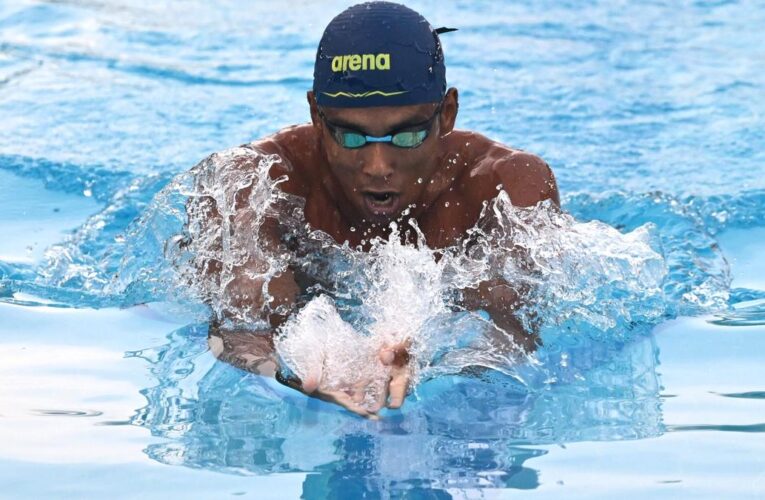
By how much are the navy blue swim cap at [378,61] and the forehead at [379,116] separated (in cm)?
2

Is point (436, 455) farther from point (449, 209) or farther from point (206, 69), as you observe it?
point (206, 69)

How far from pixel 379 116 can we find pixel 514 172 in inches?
24.5

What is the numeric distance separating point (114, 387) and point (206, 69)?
4.77m

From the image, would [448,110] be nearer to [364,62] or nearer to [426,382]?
[364,62]

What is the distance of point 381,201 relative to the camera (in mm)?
3795

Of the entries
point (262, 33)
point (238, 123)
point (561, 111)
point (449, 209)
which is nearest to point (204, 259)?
point (449, 209)

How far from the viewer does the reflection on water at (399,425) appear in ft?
9.85

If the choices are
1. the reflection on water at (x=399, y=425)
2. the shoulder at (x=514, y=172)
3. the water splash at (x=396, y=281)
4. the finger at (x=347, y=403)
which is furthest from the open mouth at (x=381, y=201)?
the finger at (x=347, y=403)

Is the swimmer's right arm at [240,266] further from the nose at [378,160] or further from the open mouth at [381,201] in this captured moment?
the nose at [378,160]

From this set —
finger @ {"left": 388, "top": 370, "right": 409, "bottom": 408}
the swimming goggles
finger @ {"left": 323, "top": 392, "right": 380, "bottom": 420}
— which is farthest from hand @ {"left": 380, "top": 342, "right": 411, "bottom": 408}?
the swimming goggles

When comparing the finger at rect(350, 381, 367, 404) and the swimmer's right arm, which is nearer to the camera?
the finger at rect(350, 381, 367, 404)

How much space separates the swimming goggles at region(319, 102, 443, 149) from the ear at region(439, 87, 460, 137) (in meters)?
0.15

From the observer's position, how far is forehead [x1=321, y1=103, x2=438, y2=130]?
364 centimetres

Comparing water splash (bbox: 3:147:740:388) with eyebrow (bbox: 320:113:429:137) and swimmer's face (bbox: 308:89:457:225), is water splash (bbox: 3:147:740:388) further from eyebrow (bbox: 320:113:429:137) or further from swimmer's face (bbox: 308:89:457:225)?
eyebrow (bbox: 320:113:429:137)
